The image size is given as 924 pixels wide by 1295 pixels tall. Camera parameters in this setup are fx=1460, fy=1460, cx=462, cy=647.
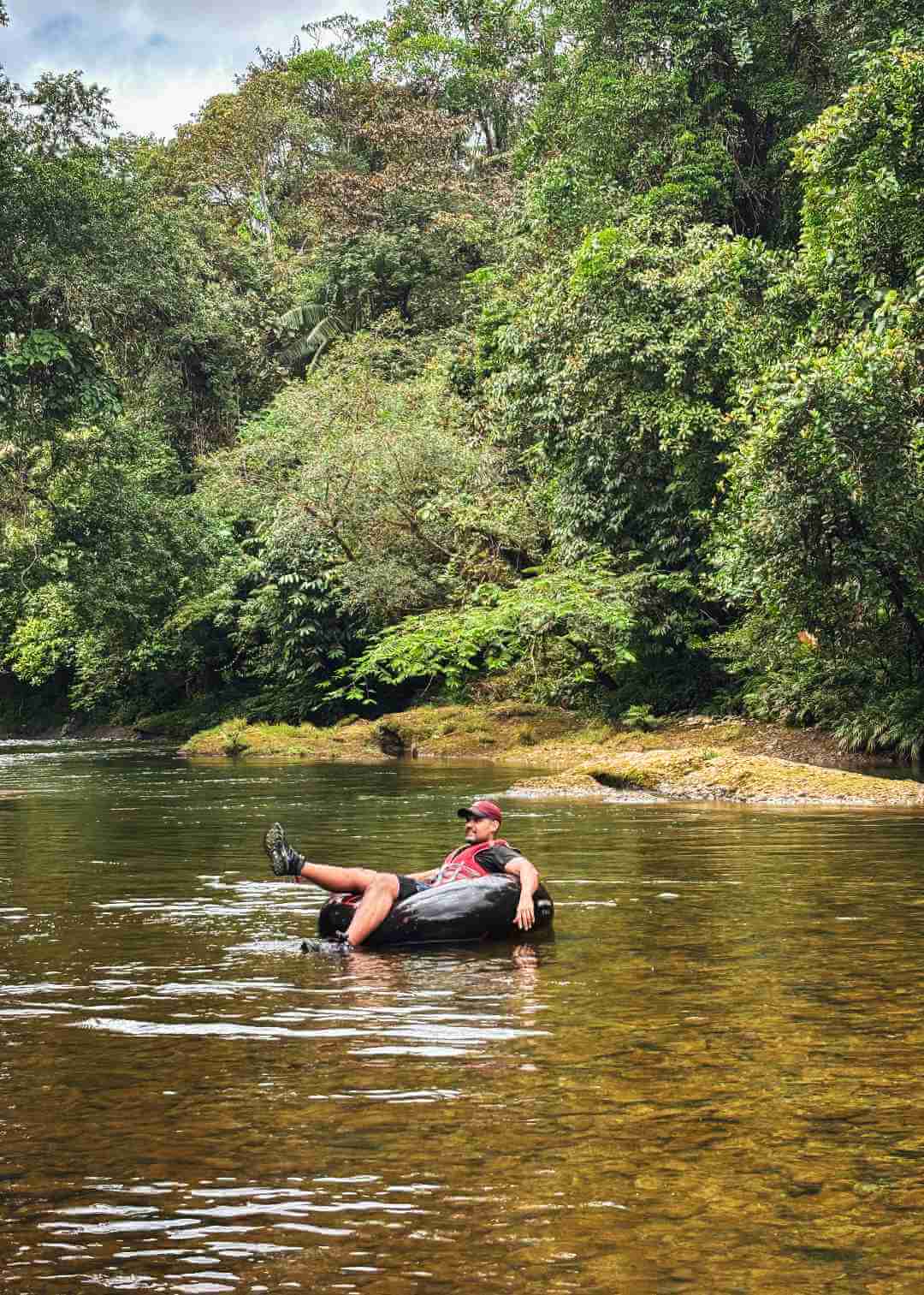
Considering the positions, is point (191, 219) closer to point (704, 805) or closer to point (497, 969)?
point (704, 805)

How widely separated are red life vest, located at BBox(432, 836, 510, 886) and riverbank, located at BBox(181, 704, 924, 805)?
9.91 m

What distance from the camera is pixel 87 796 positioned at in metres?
22.8

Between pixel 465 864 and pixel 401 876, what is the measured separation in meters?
0.51

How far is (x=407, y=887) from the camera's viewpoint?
31.3ft

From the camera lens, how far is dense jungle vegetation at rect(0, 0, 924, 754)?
77.0 feet

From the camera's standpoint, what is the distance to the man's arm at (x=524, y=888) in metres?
9.37

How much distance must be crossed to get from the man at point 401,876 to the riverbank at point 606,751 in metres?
9.88

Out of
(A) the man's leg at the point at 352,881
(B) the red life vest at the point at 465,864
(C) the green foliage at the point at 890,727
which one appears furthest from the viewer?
(C) the green foliage at the point at 890,727

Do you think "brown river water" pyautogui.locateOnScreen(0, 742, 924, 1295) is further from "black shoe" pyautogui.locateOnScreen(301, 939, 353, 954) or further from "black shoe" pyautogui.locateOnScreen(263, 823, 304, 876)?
"black shoe" pyautogui.locateOnScreen(263, 823, 304, 876)

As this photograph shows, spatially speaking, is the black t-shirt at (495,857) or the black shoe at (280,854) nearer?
the black shoe at (280,854)

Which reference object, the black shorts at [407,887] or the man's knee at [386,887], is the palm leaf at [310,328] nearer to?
the black shorts at [407,887]

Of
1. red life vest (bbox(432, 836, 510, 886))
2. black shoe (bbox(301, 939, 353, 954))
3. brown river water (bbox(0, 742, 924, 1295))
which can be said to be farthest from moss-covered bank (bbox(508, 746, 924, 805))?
black shoe (bbox(301, 939, 353, 954))

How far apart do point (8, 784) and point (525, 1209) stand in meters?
23.4

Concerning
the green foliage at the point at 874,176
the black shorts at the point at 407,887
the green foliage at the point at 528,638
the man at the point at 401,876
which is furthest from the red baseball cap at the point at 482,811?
the green foliage at the point at 528,638
